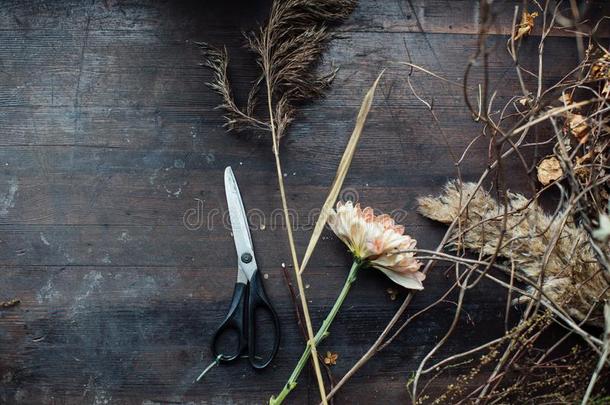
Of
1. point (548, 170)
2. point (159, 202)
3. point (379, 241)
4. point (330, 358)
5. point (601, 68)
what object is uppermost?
point (601, 68)

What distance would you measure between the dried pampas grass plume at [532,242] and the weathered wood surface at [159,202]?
0.24 feet

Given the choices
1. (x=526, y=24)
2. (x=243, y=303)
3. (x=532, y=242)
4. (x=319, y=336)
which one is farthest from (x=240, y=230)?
(x=526, y=24)

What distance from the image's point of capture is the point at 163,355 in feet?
4.38

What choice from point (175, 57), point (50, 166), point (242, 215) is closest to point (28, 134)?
point (50, 166)

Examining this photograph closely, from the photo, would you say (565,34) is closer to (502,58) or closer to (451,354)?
(502,58)

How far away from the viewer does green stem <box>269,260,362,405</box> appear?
1.29 meters

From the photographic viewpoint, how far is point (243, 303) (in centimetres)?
131

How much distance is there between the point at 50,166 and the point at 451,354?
99 cm

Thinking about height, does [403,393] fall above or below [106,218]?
below

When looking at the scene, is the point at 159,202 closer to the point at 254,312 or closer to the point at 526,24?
the point at 254,312

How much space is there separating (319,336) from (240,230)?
28cm

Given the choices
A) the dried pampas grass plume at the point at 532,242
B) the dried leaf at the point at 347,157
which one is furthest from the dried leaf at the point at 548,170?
the dried leaf at the point at 347,157

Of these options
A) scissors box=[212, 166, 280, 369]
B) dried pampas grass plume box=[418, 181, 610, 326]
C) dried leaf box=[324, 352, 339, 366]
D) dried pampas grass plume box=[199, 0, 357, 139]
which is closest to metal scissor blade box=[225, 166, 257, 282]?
scissors box=[212, 166, 280, 369]

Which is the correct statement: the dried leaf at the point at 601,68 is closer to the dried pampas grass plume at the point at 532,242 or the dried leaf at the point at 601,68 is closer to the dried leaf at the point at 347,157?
the dried pampas grass plume at the point at 532,242
